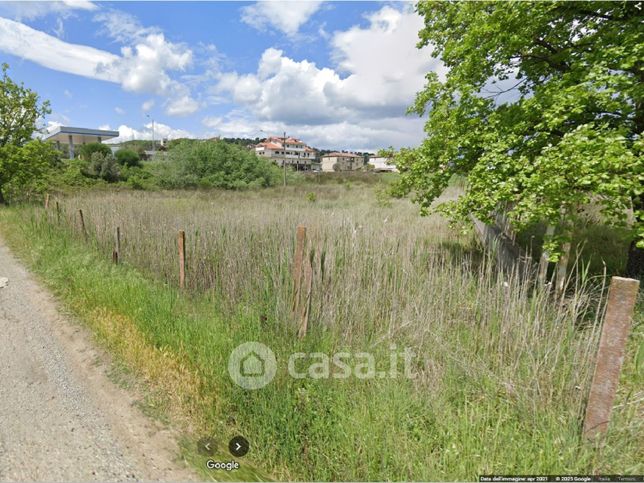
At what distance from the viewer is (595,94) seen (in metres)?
3.13

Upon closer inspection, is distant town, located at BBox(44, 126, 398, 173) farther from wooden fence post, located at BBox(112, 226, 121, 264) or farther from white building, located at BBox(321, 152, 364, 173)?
wooden fence post, located at BBox(112, 226, 121, 264)

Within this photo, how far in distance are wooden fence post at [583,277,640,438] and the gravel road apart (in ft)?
8.74

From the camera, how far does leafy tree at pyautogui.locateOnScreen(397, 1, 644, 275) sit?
299 centimetres

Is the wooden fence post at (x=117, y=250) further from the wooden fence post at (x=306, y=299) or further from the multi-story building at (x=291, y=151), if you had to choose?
the multi-story building at (x=291, y=151)

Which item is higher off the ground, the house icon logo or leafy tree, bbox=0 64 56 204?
leafy tree, bbox=0 64 56 204

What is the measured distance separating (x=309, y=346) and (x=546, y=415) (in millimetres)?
1857

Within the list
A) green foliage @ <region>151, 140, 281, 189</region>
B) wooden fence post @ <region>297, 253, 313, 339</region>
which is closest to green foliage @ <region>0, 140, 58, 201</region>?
green foliage @ <region>151, 140, 281, 189</region>

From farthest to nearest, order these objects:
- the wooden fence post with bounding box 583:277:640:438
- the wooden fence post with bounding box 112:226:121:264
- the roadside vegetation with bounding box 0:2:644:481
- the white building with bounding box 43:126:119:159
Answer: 1. the white building with bounding box 43:126:119:159
2. the wooden fence post with bounding box 112:226:121:264
3. the roadside vegetation with bounding box 0:2:644:481
4. the wooden fence post with bounding box 583:277:640:438

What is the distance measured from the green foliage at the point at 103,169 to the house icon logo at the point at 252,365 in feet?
110

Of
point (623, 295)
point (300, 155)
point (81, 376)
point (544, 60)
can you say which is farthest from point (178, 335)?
point (300, 155)

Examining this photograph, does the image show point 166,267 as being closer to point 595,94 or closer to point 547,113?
point 547,113

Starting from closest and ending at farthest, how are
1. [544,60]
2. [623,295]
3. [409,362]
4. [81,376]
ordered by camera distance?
[623,295] → [409,362] → [81,376] → [544,60]

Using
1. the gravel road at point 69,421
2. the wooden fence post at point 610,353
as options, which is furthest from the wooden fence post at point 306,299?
the wooden fence post at point 610,353

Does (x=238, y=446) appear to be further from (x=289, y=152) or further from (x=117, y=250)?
(x=289, y=152)
